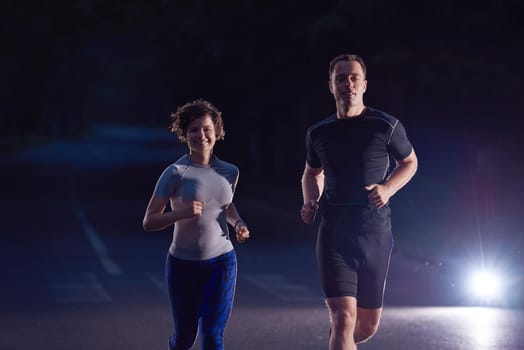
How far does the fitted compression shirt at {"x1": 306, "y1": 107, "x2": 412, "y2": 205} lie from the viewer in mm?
6793

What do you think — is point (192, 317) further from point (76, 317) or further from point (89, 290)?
point (89, 290)

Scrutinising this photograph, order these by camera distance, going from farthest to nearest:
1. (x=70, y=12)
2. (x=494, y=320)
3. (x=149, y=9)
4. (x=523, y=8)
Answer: (x=70, y=12)
(x=149, y=9)
(x=523, y=8)
(x=494, y=320)

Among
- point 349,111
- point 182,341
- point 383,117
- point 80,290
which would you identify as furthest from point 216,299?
point 80,290

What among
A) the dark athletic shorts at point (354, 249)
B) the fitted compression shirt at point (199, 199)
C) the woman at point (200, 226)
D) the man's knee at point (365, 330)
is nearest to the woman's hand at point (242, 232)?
the woman at point (200, 226)

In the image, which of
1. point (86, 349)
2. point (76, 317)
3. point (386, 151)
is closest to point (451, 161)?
point (76, 317)

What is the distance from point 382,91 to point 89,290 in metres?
10.5

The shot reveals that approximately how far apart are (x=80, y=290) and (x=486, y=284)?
4.23m

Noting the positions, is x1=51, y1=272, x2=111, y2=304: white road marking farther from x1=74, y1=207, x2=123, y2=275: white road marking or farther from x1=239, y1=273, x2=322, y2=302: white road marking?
x1=239, y1=273, x2=322, y2=302: white road marking

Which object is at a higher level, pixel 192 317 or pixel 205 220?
pixel 205 220

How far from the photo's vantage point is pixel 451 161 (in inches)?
802

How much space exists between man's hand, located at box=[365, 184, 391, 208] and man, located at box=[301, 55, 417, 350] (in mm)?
76

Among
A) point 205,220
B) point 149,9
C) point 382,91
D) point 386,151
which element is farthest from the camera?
point 149,9

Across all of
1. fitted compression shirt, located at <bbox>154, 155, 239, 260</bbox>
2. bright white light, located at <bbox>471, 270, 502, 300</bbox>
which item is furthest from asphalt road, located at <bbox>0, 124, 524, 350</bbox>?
fitted compression shirt, located at <bbox>154, 155, 239, 260</bbox>

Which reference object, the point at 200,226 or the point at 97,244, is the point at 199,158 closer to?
the point at 200,226
